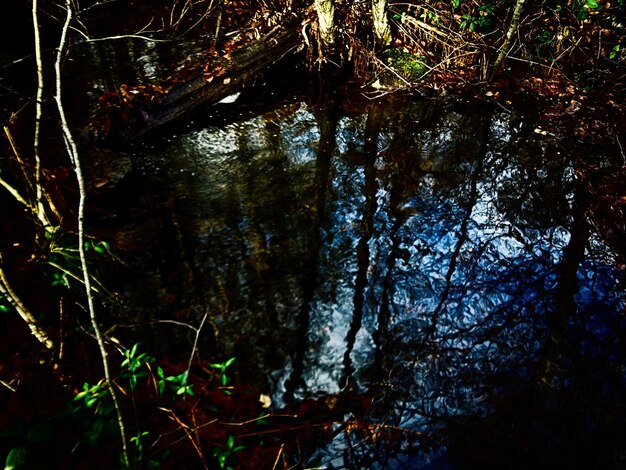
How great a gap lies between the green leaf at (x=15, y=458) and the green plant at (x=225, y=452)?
811 millimetres

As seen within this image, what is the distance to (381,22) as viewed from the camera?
6.27 m

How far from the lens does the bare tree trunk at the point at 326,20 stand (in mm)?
5684

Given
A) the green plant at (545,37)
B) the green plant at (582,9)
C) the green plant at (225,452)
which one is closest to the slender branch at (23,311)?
the green plant at (225,452)

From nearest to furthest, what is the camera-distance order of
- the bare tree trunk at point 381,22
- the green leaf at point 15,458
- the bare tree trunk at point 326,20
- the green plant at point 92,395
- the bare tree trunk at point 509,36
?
the green leaf at point 15,458
the green plant at point 92,395
the bare tree trunk at point 509,36
the bare tree trunk at point 326,20
the bare tree trunk at point 381,22

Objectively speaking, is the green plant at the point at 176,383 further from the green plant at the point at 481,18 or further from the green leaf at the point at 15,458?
the green plant at the point at 481,18

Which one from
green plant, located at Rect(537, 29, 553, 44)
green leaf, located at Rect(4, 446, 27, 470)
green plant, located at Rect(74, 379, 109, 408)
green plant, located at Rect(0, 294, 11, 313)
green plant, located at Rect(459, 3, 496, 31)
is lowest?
green plant, located at Rect(74, 379, 109, 408)

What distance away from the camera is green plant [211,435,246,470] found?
186 cm

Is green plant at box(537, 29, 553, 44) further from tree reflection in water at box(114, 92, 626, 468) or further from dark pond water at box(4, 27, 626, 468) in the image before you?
tree reflection in water at box(114, 92, 626, 468)

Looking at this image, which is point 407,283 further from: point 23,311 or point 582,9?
point 582,9

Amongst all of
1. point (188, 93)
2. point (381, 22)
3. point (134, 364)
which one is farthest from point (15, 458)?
point (381, 22)

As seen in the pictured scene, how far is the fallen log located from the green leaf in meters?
3.65

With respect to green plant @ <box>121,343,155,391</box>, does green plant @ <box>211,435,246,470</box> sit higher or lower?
lower

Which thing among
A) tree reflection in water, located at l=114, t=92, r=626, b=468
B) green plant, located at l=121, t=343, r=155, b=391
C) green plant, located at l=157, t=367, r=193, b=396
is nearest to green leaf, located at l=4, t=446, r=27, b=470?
green plant, located at l=121, t=343, r=155, b=391

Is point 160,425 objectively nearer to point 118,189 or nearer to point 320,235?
point 320,235
